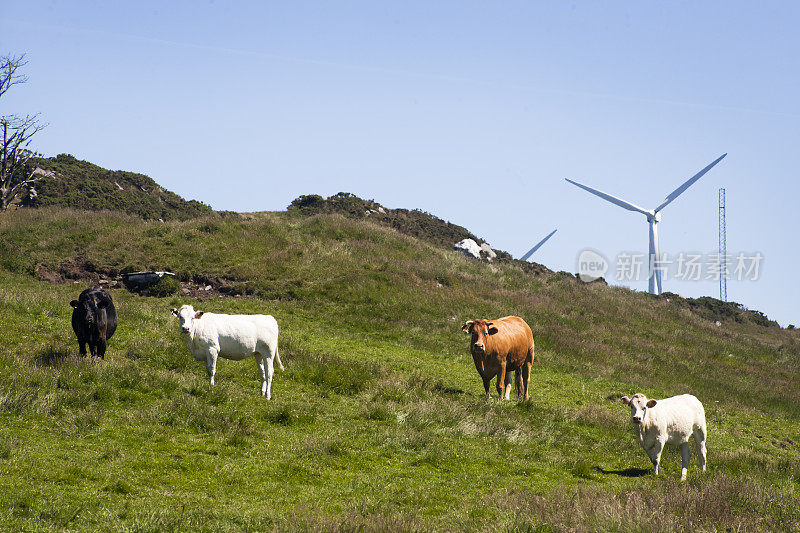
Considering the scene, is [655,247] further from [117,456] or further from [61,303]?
[117,456]

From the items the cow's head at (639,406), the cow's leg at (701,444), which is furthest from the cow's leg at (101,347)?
the cow's leg at (701,444)

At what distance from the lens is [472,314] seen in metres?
31.0

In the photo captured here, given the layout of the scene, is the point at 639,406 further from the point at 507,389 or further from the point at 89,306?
the point at 89,306

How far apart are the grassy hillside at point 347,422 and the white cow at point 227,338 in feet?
1.74

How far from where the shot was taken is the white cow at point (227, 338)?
1430cm

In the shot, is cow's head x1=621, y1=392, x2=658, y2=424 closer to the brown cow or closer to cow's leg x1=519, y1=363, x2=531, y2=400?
the brown cow

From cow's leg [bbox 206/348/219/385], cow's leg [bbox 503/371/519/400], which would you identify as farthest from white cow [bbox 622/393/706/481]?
cow's leg [bbox 206/348/219/385]

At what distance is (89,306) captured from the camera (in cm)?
1495

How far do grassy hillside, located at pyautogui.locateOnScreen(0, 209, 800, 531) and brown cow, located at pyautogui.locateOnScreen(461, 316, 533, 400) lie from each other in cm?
89

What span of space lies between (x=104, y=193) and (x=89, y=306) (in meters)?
43.7

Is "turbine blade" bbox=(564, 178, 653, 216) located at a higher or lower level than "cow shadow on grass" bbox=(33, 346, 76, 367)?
higher

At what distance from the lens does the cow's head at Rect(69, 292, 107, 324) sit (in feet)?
48.3

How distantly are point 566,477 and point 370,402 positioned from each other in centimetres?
502

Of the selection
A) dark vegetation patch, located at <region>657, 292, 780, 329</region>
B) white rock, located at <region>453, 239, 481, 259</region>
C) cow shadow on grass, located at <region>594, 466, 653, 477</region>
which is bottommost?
cow shadow on grass, located at <region>594, 466, 653, 477</region>
